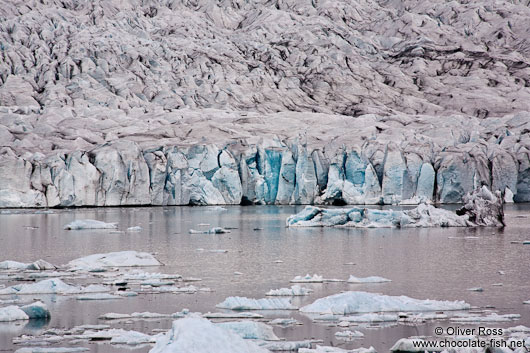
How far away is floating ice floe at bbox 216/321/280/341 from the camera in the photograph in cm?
909

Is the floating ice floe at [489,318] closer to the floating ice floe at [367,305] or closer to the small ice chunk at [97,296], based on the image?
the floating ice floe at [367,305]

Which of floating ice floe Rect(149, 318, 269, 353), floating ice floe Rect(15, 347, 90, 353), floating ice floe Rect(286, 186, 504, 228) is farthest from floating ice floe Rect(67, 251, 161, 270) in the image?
floating ice floe Rect(286, 186, 504, 228)

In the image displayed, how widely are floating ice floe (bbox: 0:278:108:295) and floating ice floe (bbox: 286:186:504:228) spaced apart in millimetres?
15907

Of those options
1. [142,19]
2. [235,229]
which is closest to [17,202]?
[235,229]

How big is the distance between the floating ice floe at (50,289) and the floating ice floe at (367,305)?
373cm

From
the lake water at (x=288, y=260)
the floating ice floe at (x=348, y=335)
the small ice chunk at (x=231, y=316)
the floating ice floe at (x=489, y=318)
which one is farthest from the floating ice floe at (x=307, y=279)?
the floating ice floe at (x=348, y=335)

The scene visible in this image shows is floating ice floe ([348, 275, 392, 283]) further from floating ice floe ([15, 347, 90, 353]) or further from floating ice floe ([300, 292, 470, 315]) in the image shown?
floating ice floe ([15, 347, 90, 353])

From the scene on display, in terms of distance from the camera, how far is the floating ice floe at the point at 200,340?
7127 millimetres

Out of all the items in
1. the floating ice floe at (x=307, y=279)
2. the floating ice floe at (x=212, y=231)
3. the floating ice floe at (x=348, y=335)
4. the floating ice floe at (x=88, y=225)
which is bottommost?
the floating ice floe at (x=348, y=335)

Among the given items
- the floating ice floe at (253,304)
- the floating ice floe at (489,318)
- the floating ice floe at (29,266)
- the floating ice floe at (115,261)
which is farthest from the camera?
the floating ice floe at (115,261)

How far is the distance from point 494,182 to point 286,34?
142 feet

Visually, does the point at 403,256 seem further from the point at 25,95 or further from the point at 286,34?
the point at 286,34

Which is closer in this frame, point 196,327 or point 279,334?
point 196,327

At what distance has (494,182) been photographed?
135 ft
